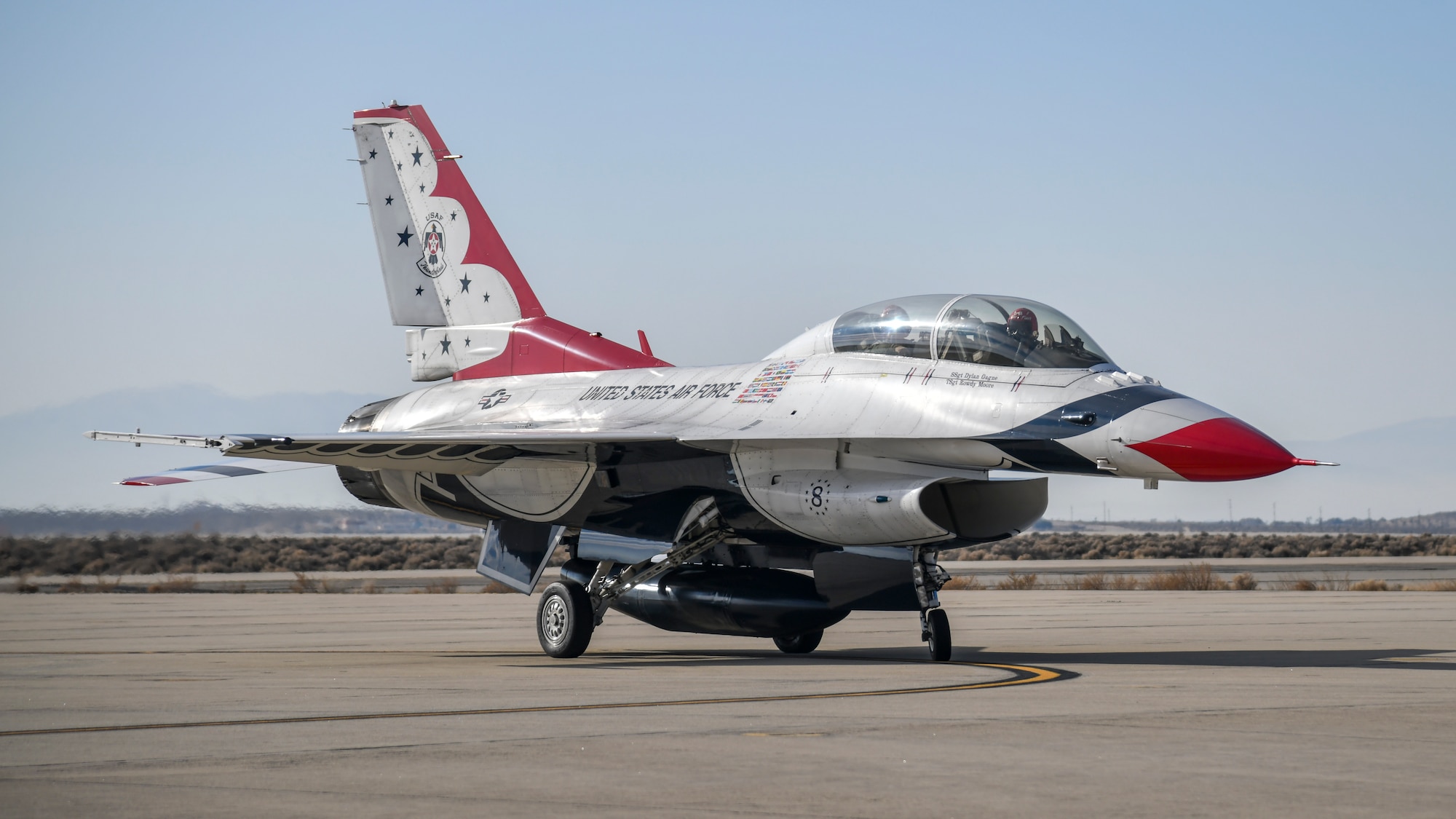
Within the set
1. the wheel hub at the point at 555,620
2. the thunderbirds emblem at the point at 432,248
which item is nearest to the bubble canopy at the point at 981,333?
the wheel hub at the point at 555,620

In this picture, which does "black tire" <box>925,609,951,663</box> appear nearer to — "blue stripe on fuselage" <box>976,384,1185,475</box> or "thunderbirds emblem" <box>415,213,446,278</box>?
"blue stripe on fuselage" <box>976,384,1185,475</box>

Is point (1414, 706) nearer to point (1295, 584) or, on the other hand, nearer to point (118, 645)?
point (118, 645)

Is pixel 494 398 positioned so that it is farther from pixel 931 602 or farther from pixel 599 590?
pixel 931 602

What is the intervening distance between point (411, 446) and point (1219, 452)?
288 inches

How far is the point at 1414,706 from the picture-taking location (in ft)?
28.1

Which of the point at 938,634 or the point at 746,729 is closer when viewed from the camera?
the point at 746,729

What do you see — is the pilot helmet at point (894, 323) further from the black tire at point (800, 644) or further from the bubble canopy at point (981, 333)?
the black tire at point (800, 644)

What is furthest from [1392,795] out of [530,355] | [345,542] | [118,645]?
[345,542]

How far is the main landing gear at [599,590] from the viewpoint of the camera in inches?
544

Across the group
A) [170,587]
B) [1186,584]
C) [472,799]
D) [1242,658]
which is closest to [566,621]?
[1242,658]

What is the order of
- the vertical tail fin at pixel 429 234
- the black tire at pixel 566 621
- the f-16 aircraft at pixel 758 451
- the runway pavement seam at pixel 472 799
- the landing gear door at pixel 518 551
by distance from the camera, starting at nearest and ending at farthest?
1. the runway pavement seam at pixel 472 799
2. the f-16 aircraft at pixel 758 451
3. the black tire at pixel 566 621
4. the landing gear door at pixel 518 551
5. the vertical tail fin at pixel 429 234

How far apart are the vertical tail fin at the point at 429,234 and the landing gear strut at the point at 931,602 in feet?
22.0

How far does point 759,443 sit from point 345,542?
5932cm

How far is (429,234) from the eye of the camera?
17938mm
